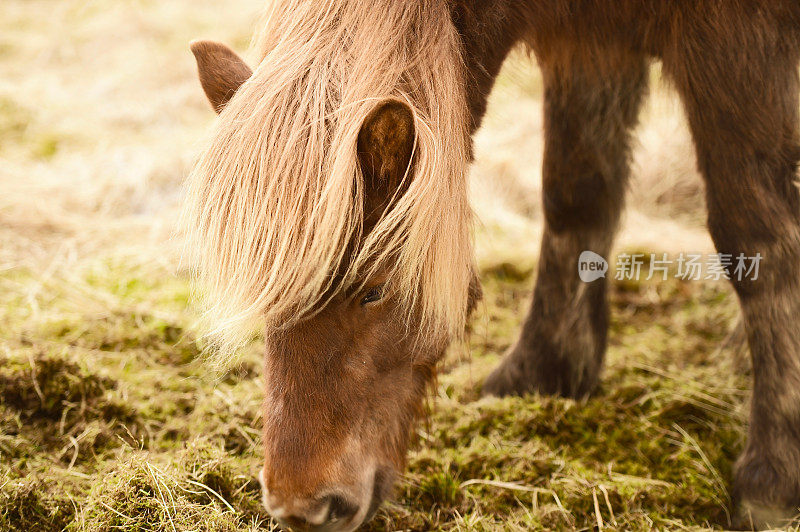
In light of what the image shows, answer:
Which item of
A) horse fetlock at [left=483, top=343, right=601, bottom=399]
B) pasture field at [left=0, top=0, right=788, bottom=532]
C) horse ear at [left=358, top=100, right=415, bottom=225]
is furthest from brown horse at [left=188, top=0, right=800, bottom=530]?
horse fetlock at [left=483, top=343, right=601, bottom=399]

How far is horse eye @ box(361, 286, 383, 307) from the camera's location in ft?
5.55

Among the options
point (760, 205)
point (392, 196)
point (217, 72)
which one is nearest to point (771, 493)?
point (760, 205)

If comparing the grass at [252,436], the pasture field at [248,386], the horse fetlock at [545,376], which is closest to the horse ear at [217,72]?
the pasture field at [248,386]

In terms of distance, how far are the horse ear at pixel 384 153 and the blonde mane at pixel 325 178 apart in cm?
3

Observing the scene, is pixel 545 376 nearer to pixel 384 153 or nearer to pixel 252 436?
pixel 252 436

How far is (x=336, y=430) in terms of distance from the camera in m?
1.70

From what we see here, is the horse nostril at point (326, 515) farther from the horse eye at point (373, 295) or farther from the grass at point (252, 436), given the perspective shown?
the horse eye at point (373, 295)

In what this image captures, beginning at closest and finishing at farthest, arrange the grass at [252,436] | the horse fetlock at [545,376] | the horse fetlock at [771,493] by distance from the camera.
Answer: the grass at [252,436] < the horse fetlock at [771,493] < the horse fetlock at [545,376]

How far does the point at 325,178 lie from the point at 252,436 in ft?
4.37

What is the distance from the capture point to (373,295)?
5.57 feet

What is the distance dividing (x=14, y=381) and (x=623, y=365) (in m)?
2.57

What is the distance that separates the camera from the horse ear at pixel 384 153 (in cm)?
151

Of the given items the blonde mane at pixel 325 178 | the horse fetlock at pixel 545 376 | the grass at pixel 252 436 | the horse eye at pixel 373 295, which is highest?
the blonde mane at pixel 325 178

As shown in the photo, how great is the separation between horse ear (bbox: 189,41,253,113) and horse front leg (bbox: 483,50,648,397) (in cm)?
134
